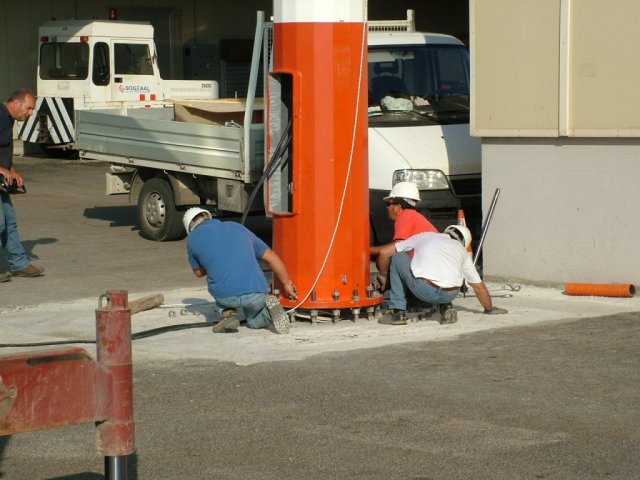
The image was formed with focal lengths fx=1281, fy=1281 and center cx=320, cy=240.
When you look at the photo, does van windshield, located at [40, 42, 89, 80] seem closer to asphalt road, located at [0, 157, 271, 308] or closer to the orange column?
asphalt road, located at [0, 157, 271, 308]

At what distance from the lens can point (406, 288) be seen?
10156 millimetres

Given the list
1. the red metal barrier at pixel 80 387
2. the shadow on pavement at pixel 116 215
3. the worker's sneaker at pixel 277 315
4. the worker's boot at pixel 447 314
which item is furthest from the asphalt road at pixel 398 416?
the shadow on pavement at pixel 116 215

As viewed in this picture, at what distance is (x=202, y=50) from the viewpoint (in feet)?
102

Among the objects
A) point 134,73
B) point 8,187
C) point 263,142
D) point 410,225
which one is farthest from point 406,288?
point 134,73

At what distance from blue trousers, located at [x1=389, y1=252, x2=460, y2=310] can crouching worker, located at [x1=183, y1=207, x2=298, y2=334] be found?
93cm

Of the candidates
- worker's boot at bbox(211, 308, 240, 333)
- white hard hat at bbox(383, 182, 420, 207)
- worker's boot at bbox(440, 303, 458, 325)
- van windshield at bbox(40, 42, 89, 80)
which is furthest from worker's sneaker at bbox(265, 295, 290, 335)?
van windshield at bbox(40, 42, 89, 80)

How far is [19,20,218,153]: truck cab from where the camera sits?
84.0ft

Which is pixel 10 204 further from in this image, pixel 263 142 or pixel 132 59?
pixel 132 59

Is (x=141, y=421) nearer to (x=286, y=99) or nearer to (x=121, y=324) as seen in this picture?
(x=121, y=324)

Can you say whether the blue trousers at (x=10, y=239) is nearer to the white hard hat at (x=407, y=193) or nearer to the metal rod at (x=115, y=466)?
the white hard hat at (x=407, y=193)

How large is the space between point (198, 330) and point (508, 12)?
14.1 ft

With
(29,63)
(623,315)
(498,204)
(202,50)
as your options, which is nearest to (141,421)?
(623,315)

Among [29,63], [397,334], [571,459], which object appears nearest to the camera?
[571,459]

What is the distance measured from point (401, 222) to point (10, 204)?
14.2 ft
